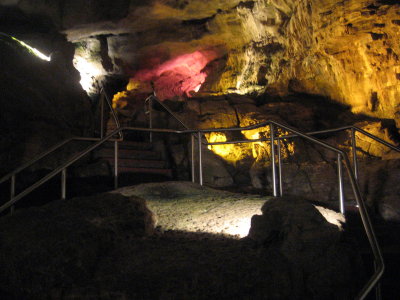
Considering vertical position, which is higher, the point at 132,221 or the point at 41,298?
the point at 132,221

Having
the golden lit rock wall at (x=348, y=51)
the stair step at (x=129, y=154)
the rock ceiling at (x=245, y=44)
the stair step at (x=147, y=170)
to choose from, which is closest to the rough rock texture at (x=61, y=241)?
the stair step at (x=147, y=170)

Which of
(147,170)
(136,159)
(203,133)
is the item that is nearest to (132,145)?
(136,159)

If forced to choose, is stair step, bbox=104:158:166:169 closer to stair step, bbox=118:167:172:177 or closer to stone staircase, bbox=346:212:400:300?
stair step, bbox=118:167:172:177

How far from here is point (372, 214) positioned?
5.36 meters

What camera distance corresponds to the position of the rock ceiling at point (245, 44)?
25.6 feet

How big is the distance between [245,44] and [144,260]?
1077 cm

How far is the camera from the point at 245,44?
1208cm

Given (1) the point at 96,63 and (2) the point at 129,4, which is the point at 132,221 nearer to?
(2) the point at 129,4

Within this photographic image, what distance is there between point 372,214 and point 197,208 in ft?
9.93

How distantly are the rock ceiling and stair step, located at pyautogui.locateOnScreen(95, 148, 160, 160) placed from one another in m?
5.11

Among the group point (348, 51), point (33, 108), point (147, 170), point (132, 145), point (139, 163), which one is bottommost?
point (147, 170)

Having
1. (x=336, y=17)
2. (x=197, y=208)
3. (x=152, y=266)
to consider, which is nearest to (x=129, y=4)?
(x=336, y=17)

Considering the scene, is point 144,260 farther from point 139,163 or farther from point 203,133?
point 203,133

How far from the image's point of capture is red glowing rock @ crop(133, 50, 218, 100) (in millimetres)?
14381
